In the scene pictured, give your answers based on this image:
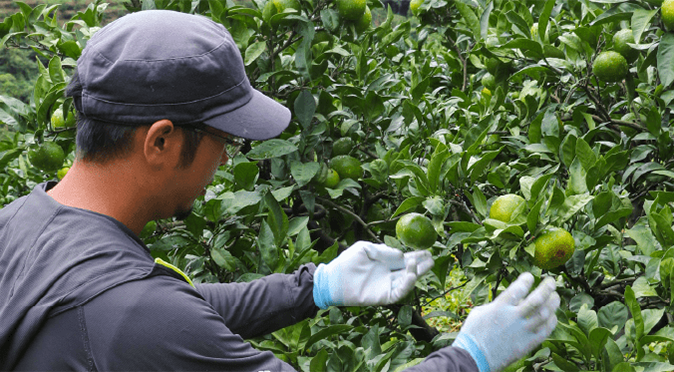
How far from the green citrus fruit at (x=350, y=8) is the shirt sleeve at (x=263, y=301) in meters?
0.96

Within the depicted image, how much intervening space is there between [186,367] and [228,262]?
33.9 inches

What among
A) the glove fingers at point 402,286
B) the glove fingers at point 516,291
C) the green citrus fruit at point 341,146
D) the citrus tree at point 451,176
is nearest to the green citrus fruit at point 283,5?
the citrus tree at point 451,176

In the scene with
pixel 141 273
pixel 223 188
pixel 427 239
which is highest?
pixel 141 273

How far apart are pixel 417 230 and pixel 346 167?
0.63 metres

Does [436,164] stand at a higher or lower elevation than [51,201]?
lower

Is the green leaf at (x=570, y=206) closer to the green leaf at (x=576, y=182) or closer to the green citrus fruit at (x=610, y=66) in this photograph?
the green leaf at (x=576, y=182)

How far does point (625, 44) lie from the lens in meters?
1.91

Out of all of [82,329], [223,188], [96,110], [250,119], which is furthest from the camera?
[223,188]

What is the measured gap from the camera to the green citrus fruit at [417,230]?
169 centimetres

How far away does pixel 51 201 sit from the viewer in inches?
48.9

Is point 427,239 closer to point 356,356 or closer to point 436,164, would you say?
point 436,164

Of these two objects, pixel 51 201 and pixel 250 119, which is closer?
pixel 51 201

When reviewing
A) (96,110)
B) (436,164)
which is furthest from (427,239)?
(96,110)

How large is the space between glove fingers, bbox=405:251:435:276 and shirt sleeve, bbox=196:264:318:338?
0.30 meters
